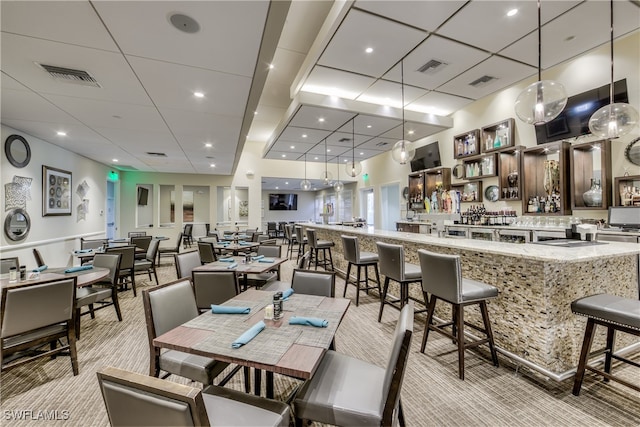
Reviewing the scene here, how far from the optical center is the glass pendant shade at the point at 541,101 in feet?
7.79

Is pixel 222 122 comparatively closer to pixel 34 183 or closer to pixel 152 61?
pixel 152 61

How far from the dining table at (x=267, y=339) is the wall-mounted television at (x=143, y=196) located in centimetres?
914

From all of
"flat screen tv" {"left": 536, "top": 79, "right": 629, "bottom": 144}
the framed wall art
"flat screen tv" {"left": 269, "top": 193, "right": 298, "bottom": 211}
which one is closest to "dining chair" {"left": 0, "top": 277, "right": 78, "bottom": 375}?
the framed wall art

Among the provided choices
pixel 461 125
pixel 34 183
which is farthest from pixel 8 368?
pixel 461 125

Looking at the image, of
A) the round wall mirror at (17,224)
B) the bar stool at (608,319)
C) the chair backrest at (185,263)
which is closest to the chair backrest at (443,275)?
the bar stool at (608,319)

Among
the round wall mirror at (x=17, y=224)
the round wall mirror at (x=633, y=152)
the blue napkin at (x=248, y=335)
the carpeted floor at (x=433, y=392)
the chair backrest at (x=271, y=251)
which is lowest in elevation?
the carpeted floor at (x=433, y=392)

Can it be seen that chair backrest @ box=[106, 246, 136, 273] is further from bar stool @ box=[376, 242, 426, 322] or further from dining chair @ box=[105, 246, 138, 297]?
bar stool @ box=[376, 242, 426, 322]

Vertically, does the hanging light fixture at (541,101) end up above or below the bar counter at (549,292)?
above

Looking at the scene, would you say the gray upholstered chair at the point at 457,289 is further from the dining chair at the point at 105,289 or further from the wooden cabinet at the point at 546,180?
the wooden cabinet at the point at 546,180

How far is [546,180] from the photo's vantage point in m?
4.95

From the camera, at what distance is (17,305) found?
202 cm

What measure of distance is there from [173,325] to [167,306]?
146 mm

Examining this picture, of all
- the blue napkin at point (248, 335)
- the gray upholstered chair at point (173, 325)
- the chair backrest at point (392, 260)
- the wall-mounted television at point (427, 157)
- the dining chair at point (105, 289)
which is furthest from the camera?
the wall-mounted television at point (427, 157)

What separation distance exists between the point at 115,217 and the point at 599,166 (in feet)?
39.1
